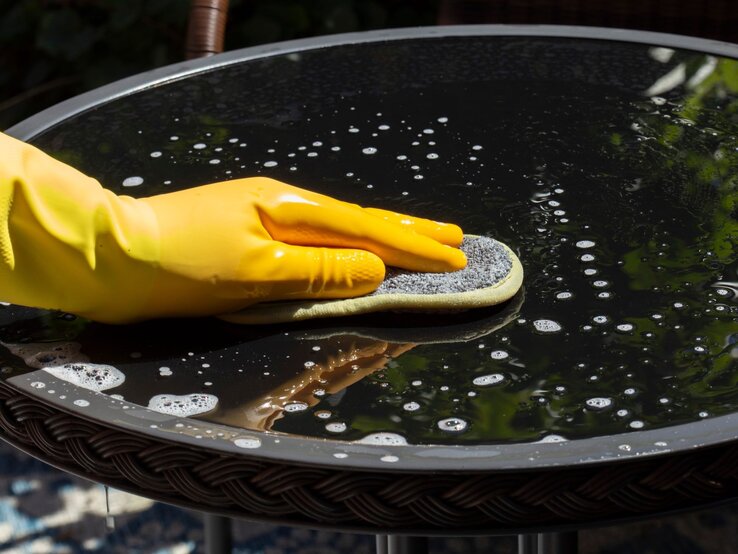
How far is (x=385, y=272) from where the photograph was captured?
0.89m

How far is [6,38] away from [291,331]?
7.25ft

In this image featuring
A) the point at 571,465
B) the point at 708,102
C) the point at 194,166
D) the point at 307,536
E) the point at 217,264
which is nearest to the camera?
the point at 571,465

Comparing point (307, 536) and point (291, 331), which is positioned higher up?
point (291, 331)

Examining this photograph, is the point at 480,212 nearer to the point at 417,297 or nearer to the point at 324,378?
the point at 417,297

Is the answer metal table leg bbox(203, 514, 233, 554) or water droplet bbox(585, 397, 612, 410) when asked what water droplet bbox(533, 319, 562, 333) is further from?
metal table leg bbox(203, 514, 233, 554)

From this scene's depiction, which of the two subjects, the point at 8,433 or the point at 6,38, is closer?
the point at 8,433

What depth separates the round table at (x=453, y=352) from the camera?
68cm

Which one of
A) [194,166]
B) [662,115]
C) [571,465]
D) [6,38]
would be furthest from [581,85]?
[6,38]

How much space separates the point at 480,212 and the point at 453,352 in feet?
0.85

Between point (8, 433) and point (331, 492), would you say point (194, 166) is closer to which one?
point (8, 433)

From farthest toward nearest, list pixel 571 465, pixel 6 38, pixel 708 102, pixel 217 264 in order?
pixel 6 38 < pixel 708 102 < pixel 217 264 < pixel 571 465

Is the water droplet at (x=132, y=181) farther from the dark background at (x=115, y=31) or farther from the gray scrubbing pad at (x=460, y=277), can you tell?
the dark background at (x=115, y=31)

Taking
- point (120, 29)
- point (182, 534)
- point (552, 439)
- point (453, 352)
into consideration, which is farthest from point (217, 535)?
point (120, 29)

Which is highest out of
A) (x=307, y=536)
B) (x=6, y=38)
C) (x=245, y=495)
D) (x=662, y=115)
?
(x=662, y=115)
